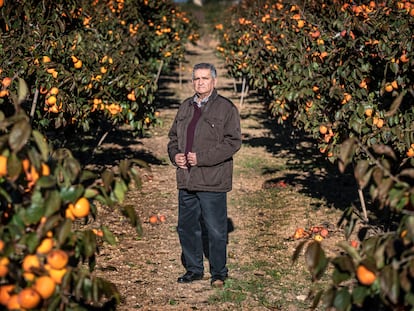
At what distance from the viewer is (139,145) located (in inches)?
407

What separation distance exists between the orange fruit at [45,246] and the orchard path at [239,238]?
2.13 m

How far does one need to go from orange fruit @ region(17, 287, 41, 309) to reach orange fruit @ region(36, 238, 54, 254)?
15 centimetres

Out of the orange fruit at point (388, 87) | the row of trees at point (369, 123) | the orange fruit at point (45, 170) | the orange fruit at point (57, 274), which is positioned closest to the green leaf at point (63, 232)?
the orange fruit at point (57, 274)

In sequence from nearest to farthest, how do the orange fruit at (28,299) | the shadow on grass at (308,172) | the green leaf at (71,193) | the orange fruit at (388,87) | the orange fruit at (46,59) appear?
the orange fruit at (28,299), the green leaf at (71,193), the orange fruit at (388,87), the orange fruit at (46,59), the shadow on grass at (308,172)

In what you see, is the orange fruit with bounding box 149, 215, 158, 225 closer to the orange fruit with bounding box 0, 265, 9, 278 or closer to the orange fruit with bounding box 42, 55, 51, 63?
the orange fruit with bounding box 42, 55, 51, 63

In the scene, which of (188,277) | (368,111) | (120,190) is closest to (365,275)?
(120,190)

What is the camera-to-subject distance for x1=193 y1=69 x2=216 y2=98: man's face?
3976mm

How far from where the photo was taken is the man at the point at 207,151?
3988 mm

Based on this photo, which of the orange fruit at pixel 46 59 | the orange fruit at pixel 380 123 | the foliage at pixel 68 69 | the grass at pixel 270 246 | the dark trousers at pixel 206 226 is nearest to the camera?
the dark trousers at pixel 206 226

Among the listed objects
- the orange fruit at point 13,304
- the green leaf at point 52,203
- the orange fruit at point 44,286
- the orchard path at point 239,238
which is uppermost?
the green leaf at point 52,203

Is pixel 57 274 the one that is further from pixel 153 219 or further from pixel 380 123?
pixel 153 219

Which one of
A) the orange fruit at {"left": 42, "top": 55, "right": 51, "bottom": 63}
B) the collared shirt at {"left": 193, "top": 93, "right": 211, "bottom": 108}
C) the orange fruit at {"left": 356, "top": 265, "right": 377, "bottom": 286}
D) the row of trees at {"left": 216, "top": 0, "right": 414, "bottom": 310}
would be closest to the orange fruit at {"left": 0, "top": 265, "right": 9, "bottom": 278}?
the row of trees at {"left": 216, "top": 0, "right": 414, "bottom": 310}

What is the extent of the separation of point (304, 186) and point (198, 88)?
13.2 ft

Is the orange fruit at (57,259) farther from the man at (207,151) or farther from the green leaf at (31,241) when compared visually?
the man at (207,151)
